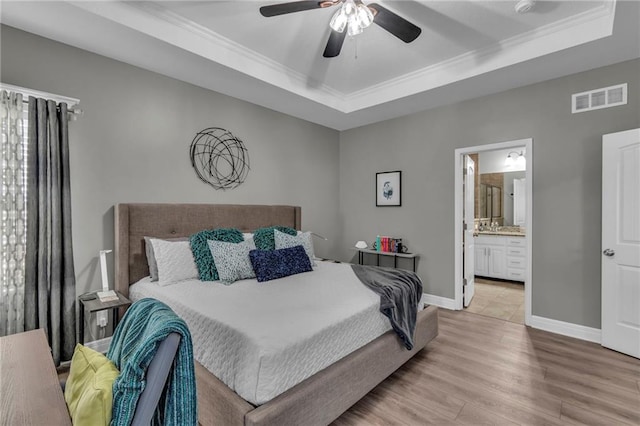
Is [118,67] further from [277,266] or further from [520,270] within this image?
[520,270]

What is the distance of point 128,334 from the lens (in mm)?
1129

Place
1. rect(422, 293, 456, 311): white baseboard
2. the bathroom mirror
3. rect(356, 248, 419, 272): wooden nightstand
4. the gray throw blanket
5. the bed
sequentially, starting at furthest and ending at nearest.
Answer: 1. the bathroom mirror
2. rect(356, 248, 419, 272): wooden nightstand
3. rect(422, 293, 456, 311): white baseboard
4. the gray throw blanket
5. the bed

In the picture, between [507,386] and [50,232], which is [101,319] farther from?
[507,386]

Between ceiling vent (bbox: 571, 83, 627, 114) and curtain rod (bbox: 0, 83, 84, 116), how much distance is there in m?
4.65

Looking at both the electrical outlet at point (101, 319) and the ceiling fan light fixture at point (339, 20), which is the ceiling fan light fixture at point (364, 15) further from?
the electrical outlet at point (101, 319)

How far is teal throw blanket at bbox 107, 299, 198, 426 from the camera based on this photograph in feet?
2.90

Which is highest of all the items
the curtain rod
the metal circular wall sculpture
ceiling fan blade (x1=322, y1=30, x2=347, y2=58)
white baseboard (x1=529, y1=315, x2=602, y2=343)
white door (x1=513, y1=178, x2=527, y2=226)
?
ceiling fan blade (x1=322, y1=30, x2=347, y2=58)

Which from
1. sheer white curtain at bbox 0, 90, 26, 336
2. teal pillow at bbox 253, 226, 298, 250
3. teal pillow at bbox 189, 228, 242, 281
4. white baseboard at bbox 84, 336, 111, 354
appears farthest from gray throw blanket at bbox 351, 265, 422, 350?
sheer white curtain at bbox 0, 90, 26, 336

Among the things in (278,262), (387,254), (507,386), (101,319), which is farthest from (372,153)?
(101,319)

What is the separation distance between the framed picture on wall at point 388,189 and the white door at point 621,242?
2.24 m

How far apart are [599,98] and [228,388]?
161 inches

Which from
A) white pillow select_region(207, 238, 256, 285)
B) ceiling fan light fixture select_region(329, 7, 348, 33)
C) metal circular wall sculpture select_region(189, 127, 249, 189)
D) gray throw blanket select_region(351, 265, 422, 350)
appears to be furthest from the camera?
metal circular wall sculpture select_region(189, 127, 249, 189)

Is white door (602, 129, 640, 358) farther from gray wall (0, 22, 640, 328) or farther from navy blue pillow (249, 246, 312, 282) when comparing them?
navy blue pillow (249, 246, 312, 282)

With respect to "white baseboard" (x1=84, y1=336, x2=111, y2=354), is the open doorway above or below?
above
